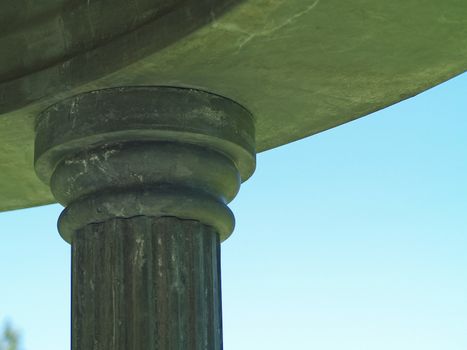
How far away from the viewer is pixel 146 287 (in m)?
6.58

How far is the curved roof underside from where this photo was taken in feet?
20.3

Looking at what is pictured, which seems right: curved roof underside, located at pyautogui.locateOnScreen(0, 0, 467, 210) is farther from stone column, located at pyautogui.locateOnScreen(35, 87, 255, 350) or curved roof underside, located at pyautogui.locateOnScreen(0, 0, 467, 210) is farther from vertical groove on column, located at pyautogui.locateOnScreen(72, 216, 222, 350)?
vertical groove on column, located at pyautogui.locateOnScreen(72, 216, 222, 350)

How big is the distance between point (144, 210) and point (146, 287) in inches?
19.7

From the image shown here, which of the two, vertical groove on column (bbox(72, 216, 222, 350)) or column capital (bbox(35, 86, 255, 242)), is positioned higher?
column capital (bbox(35, 86, 255, 242))

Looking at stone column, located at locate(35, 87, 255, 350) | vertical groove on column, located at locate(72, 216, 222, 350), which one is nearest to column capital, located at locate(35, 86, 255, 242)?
stone column, located at locate(35, 87, 255, 350)

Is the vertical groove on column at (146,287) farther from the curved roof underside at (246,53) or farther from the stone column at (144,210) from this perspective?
the curved roof underside at (246,53)

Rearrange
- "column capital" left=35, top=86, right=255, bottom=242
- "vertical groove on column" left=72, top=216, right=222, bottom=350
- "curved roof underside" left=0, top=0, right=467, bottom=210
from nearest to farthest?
1. "curved roof underside" left=0, top=0, right=467, bottom=210
2. "vertical groove on column" left=72, top=216, right=222, bottom=350
3. "column capital" left=35, top=86, right=255, bottom=242

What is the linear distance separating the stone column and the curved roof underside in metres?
0.19

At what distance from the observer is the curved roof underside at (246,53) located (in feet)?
20.3

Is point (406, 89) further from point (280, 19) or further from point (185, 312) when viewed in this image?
point (185, 312)

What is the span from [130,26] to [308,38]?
45.1 inches

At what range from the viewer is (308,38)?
6.44 metres

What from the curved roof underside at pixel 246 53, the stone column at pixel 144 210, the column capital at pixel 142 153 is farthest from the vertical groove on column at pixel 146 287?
the curved roof underside at pixel 246 53

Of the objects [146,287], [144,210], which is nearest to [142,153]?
[144,210]
